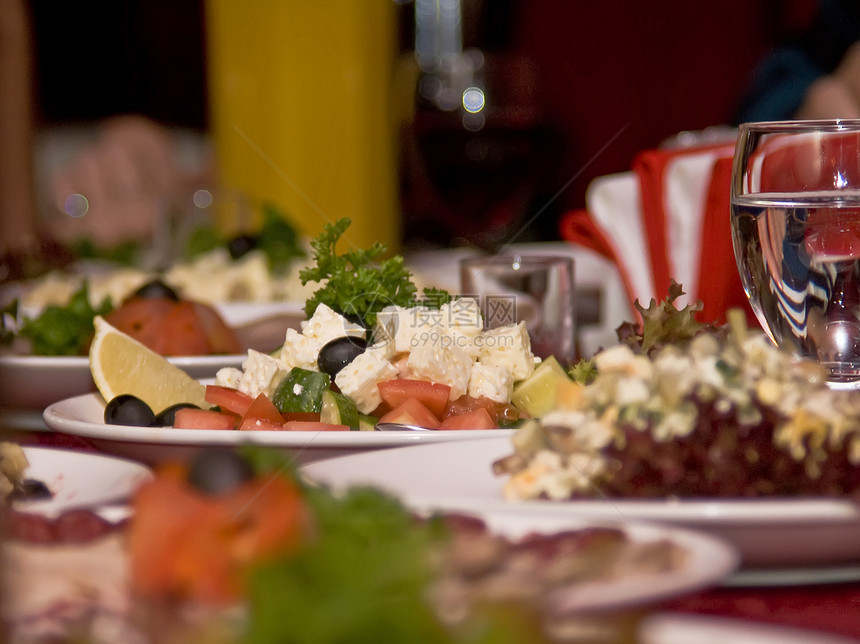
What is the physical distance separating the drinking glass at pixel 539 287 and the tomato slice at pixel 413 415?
35cm

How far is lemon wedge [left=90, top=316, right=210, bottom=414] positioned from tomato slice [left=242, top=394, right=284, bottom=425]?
0.48 ft

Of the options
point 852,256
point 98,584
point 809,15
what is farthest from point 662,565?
point 809,15

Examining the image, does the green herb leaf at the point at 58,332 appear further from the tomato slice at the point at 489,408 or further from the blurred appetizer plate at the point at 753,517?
the blurred appetizer plate at the point at 753,517

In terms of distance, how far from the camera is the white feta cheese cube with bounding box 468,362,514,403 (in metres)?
0.95

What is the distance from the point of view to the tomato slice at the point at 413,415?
893 mm

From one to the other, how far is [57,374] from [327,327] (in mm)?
428

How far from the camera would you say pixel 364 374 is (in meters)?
0.91

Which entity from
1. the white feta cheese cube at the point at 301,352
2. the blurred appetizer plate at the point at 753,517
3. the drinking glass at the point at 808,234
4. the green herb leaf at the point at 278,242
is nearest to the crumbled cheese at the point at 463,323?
the white feta cheese cube at the point at 301,352

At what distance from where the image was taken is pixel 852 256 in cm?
84

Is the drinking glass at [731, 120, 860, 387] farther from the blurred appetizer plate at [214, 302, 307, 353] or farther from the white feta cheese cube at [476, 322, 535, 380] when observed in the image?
the blurred appetizer plate at [214, 302, 307, 353]

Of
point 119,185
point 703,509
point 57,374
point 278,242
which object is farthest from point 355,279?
point 119,185

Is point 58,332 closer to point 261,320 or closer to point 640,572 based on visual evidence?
point 261,320

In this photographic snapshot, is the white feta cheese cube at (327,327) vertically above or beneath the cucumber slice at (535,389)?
above

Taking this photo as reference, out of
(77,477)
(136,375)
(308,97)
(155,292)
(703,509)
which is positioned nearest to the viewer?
(703,509)
